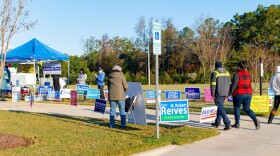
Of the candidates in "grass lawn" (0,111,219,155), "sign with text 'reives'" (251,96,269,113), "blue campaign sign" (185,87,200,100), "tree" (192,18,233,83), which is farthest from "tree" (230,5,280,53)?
"grass lawn" (0,111,219,155)

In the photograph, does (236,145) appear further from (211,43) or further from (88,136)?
(211,43)

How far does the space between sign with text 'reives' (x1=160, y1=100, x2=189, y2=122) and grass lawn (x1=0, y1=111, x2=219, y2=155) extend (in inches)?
14.7

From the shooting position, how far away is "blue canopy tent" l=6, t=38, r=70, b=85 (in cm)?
2088

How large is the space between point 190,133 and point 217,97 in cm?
134

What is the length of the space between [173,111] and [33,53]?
13364 mm

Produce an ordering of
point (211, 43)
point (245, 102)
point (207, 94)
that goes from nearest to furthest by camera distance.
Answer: point (245, 102), point (207, 94), point (211, 43)

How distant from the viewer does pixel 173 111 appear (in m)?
9.32

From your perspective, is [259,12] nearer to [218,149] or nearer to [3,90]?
[3,90]

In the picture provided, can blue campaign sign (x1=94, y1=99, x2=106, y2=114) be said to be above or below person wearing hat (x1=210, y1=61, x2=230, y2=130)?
below

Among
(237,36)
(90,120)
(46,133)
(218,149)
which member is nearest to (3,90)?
(90,120)

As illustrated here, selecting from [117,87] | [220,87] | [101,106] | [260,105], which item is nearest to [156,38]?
[117,87]

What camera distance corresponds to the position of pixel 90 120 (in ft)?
40.1

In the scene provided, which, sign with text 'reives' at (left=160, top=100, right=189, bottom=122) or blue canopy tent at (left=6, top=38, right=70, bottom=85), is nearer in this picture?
sign with text 'reives' at (left=160, top=100, right=189, bottom=122)

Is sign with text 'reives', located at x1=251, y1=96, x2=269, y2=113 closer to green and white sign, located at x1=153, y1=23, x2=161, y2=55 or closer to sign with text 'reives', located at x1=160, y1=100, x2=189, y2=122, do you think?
sign with text 'reives', located at x1=160, y1=100, x2=189, y2=122
